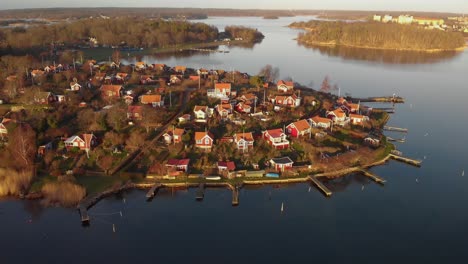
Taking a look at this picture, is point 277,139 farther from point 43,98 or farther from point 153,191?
point 43,98

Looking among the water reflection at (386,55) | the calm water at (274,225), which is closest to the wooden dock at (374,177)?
the calm water at (274,225)

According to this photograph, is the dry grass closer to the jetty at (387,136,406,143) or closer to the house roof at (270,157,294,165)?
the house roof at (270,157,294,165)

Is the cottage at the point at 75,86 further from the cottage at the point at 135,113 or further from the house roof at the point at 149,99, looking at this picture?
the cottage at the point at 135,113

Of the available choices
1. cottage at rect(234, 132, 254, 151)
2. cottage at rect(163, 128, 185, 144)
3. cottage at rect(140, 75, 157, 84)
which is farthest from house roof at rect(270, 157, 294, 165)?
cottage at rect(140, 75, 157, 84)

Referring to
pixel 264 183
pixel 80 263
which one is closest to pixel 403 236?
pixel 264 183

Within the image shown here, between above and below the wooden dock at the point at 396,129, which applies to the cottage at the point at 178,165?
below

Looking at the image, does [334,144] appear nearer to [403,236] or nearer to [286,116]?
[286,116]

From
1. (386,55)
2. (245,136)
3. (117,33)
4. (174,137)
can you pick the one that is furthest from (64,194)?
(386,55)
